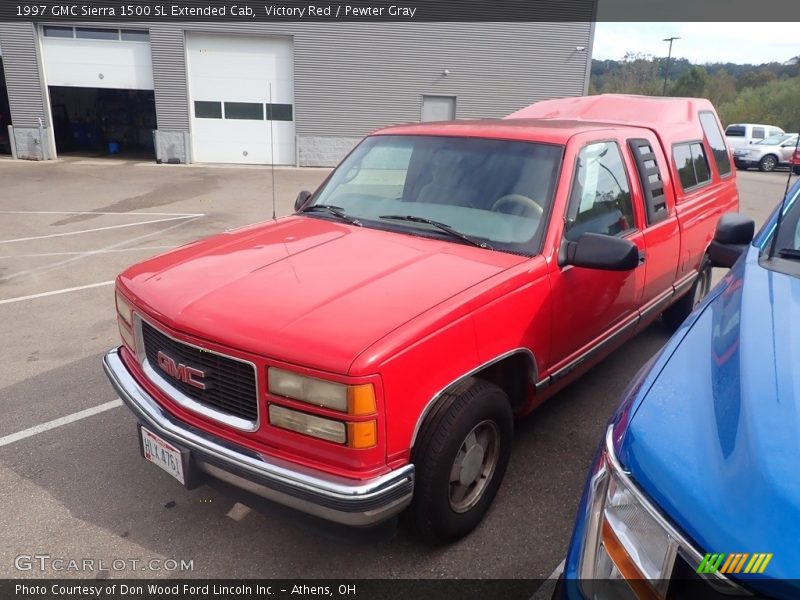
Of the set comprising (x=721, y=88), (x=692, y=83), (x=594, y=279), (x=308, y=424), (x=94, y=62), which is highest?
(x=692, y=83)

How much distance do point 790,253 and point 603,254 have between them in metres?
0.76

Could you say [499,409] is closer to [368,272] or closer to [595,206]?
[368,272]

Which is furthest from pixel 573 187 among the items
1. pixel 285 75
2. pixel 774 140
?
pixel 774 140

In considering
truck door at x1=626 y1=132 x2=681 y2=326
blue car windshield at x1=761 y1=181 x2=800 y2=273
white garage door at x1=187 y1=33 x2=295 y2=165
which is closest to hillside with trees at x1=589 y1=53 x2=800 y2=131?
white garage door at x1=187 y1=33 x2=295 y2=165

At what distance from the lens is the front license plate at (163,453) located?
2.41 m

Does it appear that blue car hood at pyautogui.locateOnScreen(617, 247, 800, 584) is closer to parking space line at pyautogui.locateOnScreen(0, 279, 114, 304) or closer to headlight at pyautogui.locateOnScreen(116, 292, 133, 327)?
headlight at pyautogui.locateOnScreen(116, 292, 133, 327)

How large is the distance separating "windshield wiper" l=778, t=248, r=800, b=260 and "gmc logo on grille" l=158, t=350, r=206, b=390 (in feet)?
8.12

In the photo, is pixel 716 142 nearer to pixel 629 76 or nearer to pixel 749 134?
pixel 749 134

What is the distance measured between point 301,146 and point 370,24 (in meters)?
4.84

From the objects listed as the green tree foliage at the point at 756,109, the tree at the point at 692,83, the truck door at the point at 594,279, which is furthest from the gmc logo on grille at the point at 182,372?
the tree at the point at 692,83

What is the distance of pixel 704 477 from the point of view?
→ 1360mm

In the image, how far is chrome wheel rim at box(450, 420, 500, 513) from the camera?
2.56 m

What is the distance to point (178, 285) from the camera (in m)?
2.63

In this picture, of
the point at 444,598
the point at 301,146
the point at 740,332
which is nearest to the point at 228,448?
the point at 444,598
